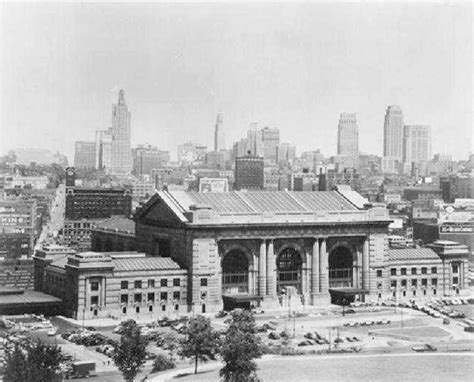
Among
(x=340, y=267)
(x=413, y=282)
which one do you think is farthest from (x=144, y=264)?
(x=413, y=282)

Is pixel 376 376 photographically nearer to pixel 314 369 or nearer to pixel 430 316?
pixel 314 369

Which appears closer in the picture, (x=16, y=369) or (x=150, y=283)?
(x=16, y=369)

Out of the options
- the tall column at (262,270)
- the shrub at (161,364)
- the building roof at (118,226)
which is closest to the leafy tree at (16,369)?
the shrub at (161,364)

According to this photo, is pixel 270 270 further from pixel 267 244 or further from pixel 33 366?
pixel 33 366

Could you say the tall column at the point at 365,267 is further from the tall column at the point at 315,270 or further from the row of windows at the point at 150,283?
the row of windows at the point at 150,283

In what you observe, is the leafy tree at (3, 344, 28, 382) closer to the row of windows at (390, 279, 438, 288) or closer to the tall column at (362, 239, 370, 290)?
the tall column at (362, 239, 370, 290)

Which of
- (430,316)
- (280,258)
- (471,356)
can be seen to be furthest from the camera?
(280,258)

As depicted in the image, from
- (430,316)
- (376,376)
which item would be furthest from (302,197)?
(376,376)
